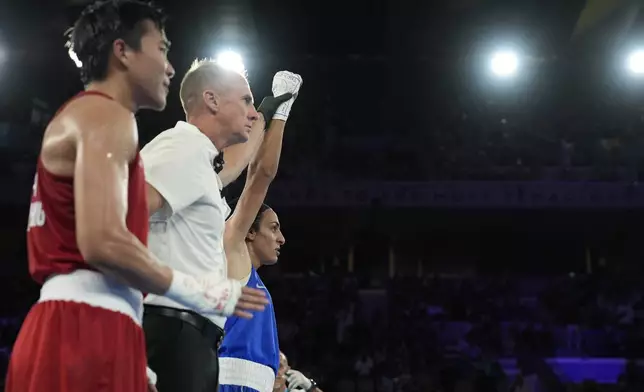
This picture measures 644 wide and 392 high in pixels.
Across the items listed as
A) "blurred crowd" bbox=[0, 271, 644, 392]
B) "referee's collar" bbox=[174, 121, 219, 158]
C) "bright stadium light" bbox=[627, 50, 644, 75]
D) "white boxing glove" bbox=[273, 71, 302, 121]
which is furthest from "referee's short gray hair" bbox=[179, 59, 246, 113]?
"bright stadium light" bbox=[627, 50, 644, 75]

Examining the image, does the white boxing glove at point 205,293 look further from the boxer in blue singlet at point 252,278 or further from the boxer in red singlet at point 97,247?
the boxer in blue singlet at point 252,278

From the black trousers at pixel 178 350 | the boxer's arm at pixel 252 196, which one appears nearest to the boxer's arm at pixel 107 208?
the black trousers at pixel 178 350

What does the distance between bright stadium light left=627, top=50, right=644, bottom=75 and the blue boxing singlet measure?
841 centimetres

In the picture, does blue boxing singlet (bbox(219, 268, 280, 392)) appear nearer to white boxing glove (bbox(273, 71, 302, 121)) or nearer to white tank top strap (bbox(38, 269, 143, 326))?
white boxing glove (bbox(273, 71, 302, 121))

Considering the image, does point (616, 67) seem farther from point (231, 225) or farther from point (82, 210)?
point (82, 210)

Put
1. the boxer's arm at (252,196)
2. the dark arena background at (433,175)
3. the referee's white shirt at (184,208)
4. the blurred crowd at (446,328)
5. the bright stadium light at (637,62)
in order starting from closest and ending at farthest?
the referee's white shirt at (184,208)
the boxer's arm at (252,196)
the blurred crowd at (446,328)
the dark arena background at (433,175)
the bright stadium light at (637,62)

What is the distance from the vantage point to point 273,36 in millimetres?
10836

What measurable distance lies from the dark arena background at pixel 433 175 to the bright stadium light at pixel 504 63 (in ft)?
0.09

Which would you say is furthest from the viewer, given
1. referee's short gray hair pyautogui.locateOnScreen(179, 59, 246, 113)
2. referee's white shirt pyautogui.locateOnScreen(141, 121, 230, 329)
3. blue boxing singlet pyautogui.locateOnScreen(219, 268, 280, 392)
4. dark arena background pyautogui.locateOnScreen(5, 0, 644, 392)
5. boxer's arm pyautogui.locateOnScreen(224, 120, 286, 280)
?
dark arena background pyautogui.locateOnScreen(5, 0, 644, 392)

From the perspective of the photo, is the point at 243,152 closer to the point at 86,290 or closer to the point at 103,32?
the point at 103,32

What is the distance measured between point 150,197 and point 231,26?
8590 mm

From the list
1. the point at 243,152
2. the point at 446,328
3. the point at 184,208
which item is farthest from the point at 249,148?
the point at 446,328

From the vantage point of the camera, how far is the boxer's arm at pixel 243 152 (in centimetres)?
268

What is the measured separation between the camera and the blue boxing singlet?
2.71 metres
